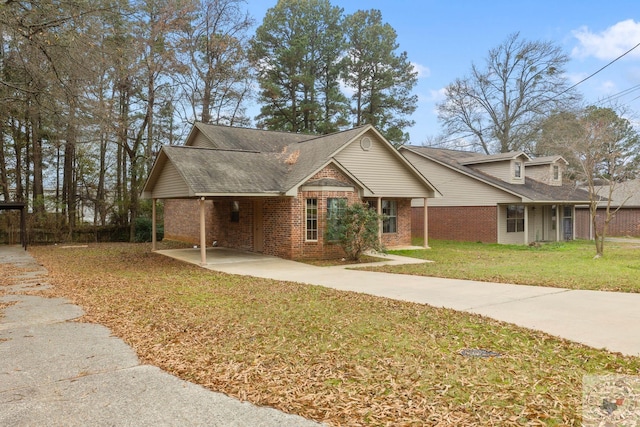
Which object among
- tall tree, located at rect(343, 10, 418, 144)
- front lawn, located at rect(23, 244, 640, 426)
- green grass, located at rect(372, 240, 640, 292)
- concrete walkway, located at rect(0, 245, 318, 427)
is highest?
tall tree, located at rect(343, 10, 418, 144)


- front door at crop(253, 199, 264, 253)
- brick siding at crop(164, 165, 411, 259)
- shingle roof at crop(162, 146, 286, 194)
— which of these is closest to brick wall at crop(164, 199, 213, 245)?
brick siding at crop(164, 165, 411, 259)

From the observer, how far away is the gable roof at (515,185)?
21.9 m

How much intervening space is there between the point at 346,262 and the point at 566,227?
1702 cm

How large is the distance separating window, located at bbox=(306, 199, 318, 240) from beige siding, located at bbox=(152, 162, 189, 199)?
4.11m

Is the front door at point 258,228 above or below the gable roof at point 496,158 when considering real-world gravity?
below

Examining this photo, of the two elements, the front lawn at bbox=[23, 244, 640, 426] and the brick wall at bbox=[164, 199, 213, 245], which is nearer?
the front lawn at bbox=[23, 244, 640, 426]

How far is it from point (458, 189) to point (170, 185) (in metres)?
14.8

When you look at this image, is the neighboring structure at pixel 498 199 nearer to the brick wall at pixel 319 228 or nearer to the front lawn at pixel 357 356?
the brick wall at pixel 319 228

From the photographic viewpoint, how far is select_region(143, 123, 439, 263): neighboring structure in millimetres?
15125

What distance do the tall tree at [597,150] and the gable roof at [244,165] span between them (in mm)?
6086

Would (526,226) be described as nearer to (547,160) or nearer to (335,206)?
(547,160)

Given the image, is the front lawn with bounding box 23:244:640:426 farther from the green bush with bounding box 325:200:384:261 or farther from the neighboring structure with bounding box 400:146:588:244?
the neighboring structure with bounding box 400:146:588:244

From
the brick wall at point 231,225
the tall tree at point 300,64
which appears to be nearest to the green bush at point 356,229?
the brick wall at point 231,225

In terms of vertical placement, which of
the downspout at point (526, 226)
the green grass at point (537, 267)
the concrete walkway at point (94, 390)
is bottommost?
the concrete walkway at point (94, 390)
